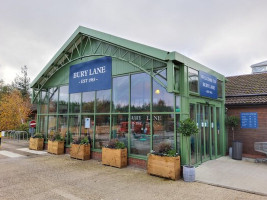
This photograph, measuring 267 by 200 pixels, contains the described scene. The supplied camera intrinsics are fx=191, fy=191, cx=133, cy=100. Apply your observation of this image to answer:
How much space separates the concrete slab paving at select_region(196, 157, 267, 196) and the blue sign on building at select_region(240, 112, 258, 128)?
217 cm

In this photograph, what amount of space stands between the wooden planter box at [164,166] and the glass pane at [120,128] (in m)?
1.85

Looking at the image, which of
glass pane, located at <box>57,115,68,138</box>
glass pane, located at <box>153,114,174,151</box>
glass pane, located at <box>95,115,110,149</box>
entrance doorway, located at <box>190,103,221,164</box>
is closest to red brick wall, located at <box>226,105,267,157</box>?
entrance doorway, located at <box>190,103,221,164</box>

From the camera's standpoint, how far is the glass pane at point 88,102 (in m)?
9.84

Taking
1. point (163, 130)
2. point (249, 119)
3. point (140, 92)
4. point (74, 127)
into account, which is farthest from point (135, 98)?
point (249, 119)

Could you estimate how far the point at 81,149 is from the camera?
30.1 ft

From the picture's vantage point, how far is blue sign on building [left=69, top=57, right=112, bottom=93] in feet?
30.4

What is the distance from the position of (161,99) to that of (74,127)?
5.70 metres

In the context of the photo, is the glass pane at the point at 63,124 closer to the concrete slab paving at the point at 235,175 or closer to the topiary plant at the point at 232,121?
the concrete slab paving at the point at 235,175

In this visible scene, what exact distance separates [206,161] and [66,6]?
10700 mm

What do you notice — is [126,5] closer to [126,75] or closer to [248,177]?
[126,75]

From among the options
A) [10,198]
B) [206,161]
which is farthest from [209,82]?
[10,198]

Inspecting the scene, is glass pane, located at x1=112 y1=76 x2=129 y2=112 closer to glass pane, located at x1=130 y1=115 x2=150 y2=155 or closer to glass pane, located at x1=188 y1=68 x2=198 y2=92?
glass pane, located at x1=130 y1=115 x2=150 y2=155

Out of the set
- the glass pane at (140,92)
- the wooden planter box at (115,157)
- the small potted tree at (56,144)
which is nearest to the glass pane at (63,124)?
the small potted tree at (56,144)

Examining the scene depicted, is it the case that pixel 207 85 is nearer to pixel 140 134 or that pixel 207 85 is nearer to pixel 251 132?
pixel 140 134
